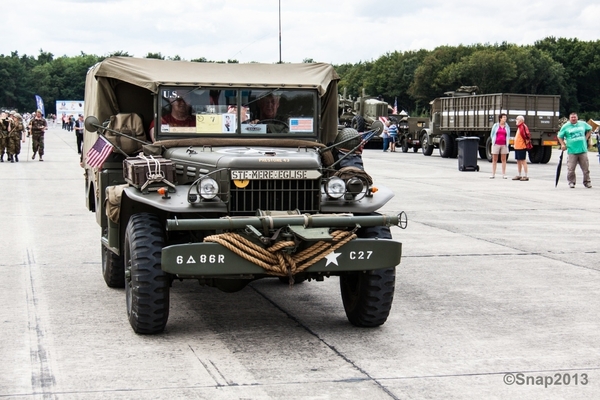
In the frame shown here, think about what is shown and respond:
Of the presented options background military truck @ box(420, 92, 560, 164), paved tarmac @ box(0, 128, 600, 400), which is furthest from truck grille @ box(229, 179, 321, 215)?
background military truck @ box(420, 92, 560, 164)

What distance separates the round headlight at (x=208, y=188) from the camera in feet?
21.7

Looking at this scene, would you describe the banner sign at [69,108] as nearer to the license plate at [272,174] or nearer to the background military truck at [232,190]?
the background military truck at [232,190]

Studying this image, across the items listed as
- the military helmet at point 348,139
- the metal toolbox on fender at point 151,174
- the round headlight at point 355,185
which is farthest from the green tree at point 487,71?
the metal toolbox on fender at point 151,174

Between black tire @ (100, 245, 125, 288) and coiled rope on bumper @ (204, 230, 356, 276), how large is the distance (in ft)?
7.63

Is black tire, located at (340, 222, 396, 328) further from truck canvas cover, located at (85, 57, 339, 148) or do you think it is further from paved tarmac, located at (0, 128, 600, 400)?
→ truck canvas cover, located at (85, 57, 339, 148)

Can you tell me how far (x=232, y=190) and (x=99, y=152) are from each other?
6.74 feet

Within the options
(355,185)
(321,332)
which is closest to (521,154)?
(355,185)

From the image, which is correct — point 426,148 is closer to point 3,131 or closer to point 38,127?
point 38,127

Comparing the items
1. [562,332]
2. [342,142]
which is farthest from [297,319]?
[562,332]

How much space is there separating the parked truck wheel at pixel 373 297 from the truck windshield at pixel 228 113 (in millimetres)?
1687

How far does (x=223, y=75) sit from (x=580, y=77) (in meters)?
104

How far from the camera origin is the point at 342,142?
305 inches

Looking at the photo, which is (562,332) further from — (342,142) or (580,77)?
(580,77)

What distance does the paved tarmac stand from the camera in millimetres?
5547
